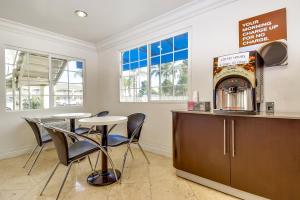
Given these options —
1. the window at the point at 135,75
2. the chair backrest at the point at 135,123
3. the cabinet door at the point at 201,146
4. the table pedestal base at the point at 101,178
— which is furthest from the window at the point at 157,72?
the table pedestal base at the point at 101,178

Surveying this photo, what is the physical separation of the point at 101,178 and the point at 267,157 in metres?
1.95

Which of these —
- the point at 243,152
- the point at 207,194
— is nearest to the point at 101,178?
the point at 207,194

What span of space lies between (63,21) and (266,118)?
11.6ft

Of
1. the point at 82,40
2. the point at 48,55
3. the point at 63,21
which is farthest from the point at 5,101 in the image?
the point at 82,40

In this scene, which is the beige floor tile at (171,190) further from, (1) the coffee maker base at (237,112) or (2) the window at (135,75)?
(2) the window at (135,75)

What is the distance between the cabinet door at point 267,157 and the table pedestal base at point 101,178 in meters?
1.47

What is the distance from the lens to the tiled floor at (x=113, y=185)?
1.97 m

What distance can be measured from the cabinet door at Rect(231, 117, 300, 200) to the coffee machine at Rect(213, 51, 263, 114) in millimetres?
173

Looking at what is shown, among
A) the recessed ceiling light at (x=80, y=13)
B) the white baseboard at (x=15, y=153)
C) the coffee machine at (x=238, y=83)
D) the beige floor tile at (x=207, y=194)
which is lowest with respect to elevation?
the beige floor tile at (x=207, y=194)

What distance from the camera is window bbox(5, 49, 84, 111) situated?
338cm

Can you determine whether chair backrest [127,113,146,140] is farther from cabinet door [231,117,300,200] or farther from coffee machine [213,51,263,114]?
cabinet door [231,117,300,200]

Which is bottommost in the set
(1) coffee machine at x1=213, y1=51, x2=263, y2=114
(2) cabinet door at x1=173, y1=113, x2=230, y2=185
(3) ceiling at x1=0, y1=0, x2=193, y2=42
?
(2) cabinet door at x1=173, y1=113, x2=230, y2=185

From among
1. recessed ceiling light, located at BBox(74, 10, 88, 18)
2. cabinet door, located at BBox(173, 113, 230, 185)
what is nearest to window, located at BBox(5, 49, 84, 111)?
recessed ceiling light, located at BBox(74, 10, 88, 18)

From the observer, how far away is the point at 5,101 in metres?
3.25
